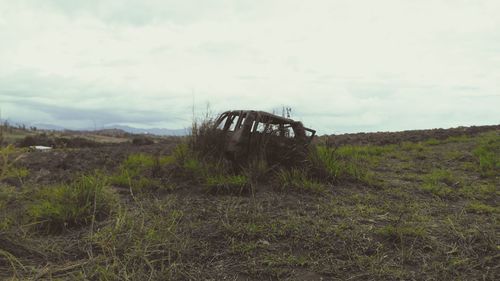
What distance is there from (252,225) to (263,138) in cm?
228

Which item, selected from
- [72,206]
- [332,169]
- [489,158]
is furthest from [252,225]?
[489,158]

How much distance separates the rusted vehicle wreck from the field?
0.23m

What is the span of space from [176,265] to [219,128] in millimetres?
3818

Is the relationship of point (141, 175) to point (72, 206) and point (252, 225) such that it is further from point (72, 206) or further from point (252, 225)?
point (252, 225)

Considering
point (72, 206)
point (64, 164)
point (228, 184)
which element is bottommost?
point (72, 206)

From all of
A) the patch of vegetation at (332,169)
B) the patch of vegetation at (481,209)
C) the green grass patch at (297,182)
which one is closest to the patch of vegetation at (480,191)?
the patch of vegetation at (481,209)

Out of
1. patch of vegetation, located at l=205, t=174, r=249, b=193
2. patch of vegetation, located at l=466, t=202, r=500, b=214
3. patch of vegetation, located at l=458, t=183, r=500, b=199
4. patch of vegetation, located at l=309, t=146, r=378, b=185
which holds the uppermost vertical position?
patch of vegetation, located at l=309, t=146, r=378, b=185

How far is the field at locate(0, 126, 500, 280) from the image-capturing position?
354 centimetres

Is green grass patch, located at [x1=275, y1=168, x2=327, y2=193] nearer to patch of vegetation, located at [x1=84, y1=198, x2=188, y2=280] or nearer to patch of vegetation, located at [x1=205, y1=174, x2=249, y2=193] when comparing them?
patch of vegetation, located at [x1=205, y1=174, x2=249, y2=193]

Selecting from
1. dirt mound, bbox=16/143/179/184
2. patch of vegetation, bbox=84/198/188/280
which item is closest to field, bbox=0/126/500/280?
patch of vegetation, bbox=84/198/188/280

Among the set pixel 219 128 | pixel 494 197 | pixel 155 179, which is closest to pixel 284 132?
pixel 219 128

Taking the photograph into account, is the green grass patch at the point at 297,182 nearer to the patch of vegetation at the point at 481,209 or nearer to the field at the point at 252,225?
the field at the point at 252,225

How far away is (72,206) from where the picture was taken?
4680 mm

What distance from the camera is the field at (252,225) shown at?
11.6 ft
